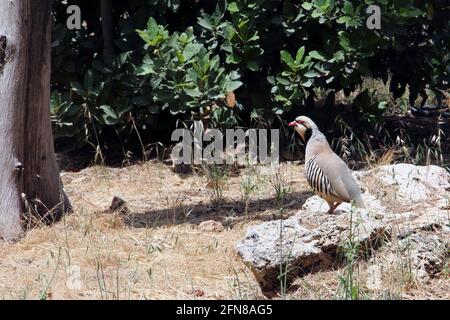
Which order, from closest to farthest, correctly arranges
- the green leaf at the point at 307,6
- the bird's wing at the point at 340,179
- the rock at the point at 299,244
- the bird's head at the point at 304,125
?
the rock at the point at 299,244
the bird's wing at the point at 340,179
the bird's head at the point at 304,125
the green leaf at the point at 307,6

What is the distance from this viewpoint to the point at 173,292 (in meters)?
4.85

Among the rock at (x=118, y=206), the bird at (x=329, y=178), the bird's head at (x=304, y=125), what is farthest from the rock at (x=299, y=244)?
the rock at (x=118, y=206)

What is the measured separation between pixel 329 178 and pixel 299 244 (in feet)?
3.12

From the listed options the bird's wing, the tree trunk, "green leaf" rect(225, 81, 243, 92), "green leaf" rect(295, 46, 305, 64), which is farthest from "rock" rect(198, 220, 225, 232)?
"green leaf" rect(295, 46, 305, 64)

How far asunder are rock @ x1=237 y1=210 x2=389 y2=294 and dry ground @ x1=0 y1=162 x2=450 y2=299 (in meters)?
0.09

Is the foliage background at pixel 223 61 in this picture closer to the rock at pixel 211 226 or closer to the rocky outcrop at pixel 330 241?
the rock at pixel 211 226

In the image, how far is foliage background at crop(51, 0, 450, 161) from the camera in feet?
24.3

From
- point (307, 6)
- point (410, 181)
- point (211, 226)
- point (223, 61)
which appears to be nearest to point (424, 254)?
point (410, 181)

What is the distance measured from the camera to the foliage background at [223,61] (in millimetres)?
7418

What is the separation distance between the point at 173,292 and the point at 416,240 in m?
1.37

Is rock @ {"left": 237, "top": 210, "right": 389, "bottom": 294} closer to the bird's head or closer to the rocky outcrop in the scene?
the rocky outcrop

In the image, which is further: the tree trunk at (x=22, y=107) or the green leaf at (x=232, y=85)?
the green leaf at (x=232, y=85)


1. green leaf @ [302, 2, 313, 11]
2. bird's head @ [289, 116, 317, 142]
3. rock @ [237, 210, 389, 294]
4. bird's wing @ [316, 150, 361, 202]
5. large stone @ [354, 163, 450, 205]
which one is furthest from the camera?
green leaf @ [302, 2, 313, 11]

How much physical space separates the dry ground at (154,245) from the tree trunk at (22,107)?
221 millimetres
